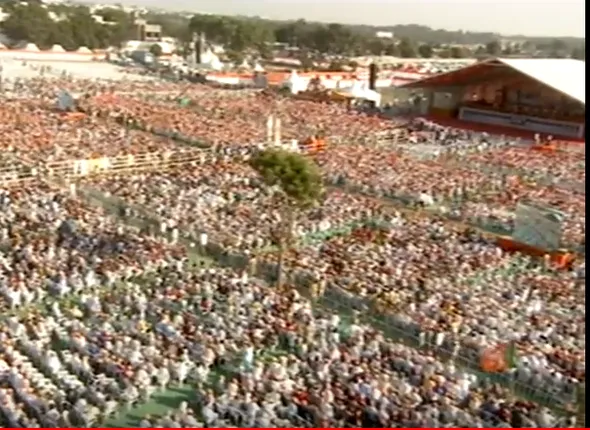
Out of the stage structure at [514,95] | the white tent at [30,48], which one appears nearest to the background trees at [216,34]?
the white tent at [30,48]

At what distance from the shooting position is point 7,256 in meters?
16.0

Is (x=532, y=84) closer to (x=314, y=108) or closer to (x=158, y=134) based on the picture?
(x=314, y=108)

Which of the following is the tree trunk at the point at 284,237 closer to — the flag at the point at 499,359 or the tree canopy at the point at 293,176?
the tree canopy at the point at 293,176

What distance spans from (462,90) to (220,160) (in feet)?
68.1

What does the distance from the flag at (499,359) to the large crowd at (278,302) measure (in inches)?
5.8

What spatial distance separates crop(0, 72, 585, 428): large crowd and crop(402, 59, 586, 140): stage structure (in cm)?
1301

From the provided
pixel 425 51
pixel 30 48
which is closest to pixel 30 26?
pixel 30 48

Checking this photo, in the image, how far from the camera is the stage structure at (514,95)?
37844 millimetres

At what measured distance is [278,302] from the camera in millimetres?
13992

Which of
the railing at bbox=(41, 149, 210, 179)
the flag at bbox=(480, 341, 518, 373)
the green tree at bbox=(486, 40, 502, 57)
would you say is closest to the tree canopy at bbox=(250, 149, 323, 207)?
the flag at bbox=(480, 341, 518, 373)

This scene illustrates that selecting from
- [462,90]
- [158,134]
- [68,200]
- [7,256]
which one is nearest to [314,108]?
[462,90]

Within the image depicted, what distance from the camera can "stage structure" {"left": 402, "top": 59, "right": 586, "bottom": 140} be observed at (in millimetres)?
37844

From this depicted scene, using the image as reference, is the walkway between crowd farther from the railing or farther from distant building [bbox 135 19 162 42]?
distant building [bbox 135 19 162 42]

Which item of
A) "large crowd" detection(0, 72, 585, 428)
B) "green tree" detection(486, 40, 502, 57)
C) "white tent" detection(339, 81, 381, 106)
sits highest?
"large crowd" detection(0, 72, 585, 428)
